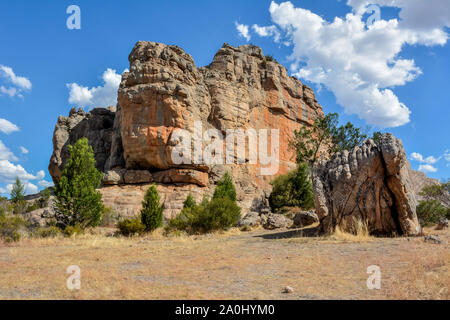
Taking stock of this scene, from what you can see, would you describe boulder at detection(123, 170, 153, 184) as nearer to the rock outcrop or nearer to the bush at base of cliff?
the bush at base of cliff

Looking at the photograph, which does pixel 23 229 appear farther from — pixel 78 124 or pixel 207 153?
pixel 78 124

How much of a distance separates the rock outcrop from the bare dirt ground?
4.80 ft

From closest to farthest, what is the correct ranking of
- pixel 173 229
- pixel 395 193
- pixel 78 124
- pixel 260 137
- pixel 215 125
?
1. pixel 395 193
2. pixel 173 229
3. pixel 215 125
4. pixel 260 137
5. pixel 78 124

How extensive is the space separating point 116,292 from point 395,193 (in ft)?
32.4

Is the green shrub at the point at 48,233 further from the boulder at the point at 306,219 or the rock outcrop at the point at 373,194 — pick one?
the rock outcrop at the point at 373,194

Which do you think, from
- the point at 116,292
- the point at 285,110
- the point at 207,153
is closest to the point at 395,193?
the point at 116,292

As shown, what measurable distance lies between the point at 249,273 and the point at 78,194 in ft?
51.4

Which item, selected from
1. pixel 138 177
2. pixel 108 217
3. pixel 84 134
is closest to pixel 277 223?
pixel 108 217

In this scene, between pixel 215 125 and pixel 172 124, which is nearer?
pixel 172 124

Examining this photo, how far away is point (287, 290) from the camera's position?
4.62 metres

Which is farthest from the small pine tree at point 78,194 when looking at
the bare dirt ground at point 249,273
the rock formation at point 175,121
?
the bare dirt ground at point 249,273

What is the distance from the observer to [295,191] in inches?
1195

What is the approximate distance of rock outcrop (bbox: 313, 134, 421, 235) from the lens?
1052cm
